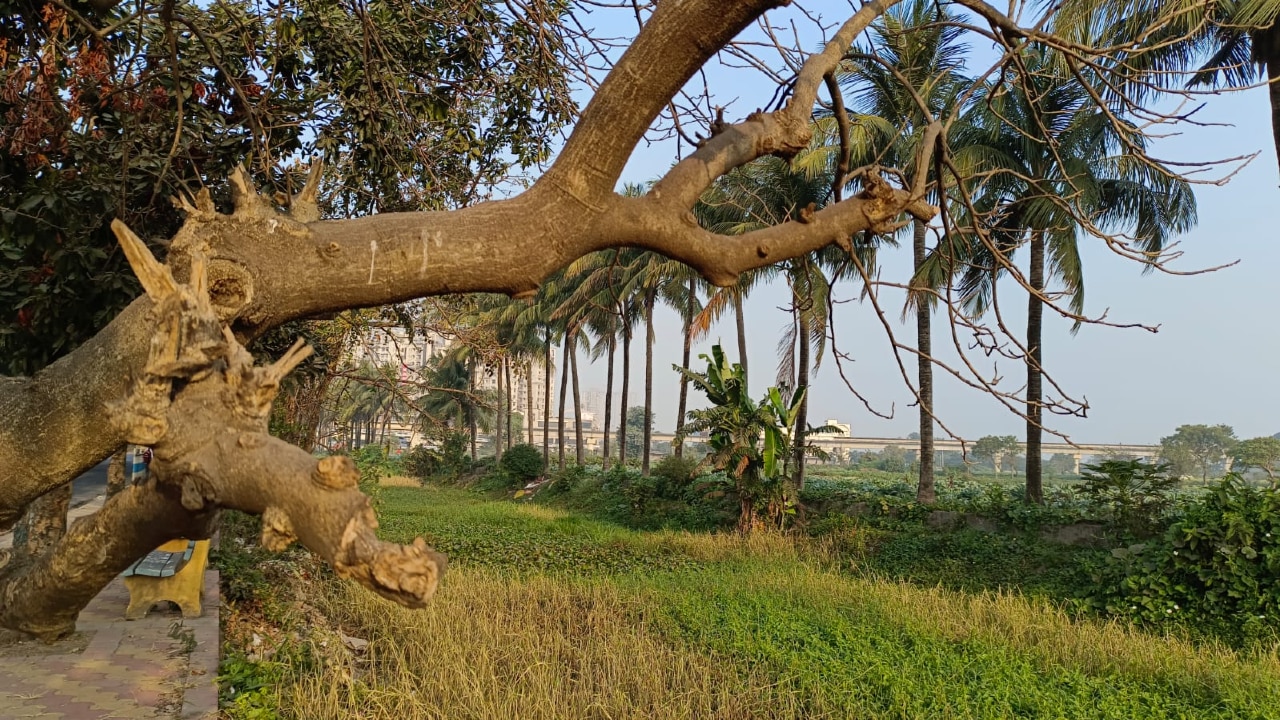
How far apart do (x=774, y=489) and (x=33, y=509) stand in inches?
434

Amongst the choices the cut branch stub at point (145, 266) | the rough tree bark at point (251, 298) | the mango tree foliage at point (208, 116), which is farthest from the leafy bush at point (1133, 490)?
the cut branch stub at point (145, 266)

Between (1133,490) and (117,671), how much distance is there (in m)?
11.3

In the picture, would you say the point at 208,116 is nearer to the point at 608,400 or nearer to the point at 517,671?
the point at 517,671

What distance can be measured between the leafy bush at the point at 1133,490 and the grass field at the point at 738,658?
99.4 inches

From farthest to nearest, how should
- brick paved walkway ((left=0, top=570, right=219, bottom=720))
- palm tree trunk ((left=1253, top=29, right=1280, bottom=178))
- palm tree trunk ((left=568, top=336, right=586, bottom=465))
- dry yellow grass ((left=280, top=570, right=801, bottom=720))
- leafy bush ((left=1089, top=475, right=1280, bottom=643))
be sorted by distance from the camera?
1. palm tree trunk ((left=568, top=336, right=586, bottom=465))
2. palm tree trunk ((left=1253, top=29, right=1280, bottom=178))
3. leafy bush ((left=1089, top=475, right=1280, bottom=643))
4. dry yellow grass ((left=280, top=570, right=801, bottom=720))
5. brick paved walkway ((left=0, top=570, right=219, bottom=720))

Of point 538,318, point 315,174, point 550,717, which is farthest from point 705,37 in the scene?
point 538,318

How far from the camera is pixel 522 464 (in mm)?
31250

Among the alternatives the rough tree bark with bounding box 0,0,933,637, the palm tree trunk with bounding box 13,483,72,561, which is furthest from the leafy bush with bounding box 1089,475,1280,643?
the palm tree trunk with bounding box 13,483,72,561

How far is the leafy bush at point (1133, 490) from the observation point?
34.6 ft

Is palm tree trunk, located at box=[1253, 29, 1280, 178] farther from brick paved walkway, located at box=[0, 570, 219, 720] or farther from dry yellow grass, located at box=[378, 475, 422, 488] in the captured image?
dry yellow grass, located at box=[378, 475, 422, 488]

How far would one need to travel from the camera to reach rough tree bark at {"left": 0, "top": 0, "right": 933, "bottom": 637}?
4.46 feet

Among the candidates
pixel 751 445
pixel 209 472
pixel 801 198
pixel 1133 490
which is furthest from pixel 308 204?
pixel 801 198

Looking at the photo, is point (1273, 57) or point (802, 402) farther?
point (802, 402)

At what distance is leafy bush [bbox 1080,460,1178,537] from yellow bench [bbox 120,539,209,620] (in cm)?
1025
